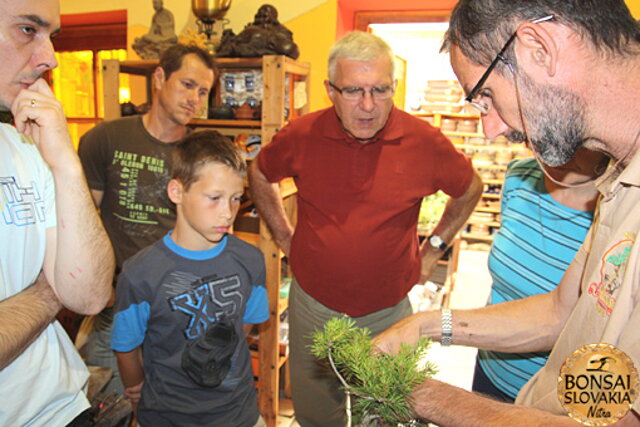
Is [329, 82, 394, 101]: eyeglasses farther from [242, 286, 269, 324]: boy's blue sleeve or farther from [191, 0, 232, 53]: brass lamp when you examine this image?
[191, 0, 232, 53]: brass lamp

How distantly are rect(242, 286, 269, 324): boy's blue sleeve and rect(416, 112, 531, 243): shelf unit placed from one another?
588 cm

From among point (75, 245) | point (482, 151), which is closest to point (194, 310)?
point (75, 245)

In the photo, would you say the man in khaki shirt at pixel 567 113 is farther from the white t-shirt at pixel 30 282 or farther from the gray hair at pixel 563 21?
the white t-shirt at pixel 30 282

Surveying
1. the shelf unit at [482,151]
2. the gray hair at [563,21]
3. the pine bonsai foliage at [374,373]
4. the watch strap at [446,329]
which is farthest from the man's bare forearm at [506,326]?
the shelf unit at [482,151]

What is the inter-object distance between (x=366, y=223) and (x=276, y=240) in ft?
2.35

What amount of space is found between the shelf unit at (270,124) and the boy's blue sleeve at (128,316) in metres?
1.31

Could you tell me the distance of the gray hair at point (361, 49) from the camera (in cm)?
202

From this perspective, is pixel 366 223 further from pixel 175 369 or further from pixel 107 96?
pixel 107 96

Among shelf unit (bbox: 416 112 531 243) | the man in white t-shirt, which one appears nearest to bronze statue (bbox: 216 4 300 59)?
the man in white t-shirt

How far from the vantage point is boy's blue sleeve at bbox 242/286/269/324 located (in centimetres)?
178

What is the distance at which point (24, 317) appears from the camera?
104 cm

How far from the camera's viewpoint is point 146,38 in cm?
328

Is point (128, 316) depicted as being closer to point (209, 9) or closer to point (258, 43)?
point (258, 43)

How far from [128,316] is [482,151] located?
6.80 meters
